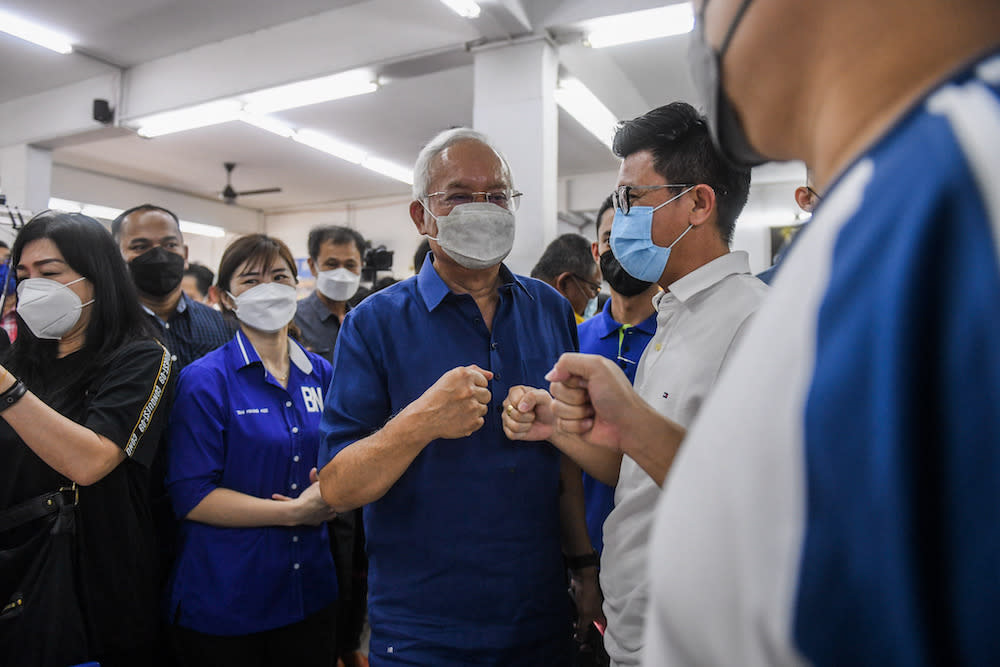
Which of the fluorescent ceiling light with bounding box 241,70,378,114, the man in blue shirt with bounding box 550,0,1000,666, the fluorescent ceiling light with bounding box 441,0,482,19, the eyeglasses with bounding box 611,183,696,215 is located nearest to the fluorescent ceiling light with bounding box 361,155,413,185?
the fluorescent ceiling light with bounding box 241,70,378,114

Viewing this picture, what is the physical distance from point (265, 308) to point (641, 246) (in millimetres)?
1483

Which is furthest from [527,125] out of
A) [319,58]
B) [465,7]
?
[319,58]

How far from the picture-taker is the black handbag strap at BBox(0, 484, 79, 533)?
1.67 m

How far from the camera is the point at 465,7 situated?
4.34 metres

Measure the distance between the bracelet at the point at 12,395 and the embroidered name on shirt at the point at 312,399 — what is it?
33.4 inches

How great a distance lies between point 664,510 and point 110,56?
25.4 ft

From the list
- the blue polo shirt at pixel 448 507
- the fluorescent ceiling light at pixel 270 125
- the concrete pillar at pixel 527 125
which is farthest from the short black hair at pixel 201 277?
the blue polo shirt at pixel 448 507

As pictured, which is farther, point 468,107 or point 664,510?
point 468,107

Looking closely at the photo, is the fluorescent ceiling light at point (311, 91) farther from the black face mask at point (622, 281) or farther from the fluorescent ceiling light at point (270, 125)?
the black face mask at point (622, 281)

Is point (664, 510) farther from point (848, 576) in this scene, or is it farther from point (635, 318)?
point (635, 318)

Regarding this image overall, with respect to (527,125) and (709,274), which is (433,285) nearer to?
(709,274)

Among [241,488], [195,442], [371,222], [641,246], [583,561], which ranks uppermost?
[371,222]

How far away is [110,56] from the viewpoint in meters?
6.23

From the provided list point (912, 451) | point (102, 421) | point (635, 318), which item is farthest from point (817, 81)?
point (635, 318)
